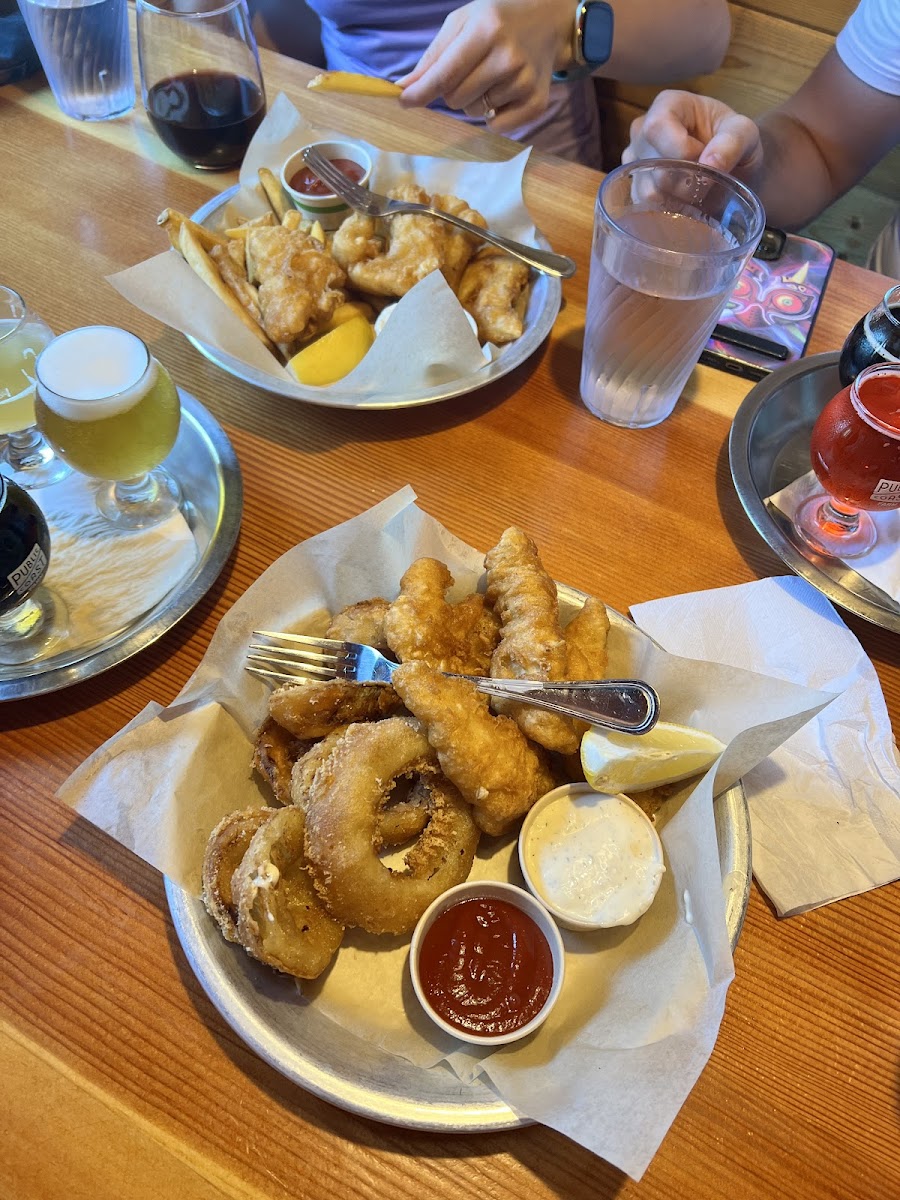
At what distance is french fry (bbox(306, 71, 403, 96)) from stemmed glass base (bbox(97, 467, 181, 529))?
1.23m

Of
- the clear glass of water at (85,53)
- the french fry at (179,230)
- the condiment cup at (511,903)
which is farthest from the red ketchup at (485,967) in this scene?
the clear glass of water at (85,53)

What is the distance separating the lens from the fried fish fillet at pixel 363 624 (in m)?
1.35

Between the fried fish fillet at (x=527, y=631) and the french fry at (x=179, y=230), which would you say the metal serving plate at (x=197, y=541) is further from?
the fried fish fillet at (x=527, y=631)

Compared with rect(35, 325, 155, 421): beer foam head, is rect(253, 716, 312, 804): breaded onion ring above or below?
below

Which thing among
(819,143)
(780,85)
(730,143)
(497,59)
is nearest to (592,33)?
(497,59)

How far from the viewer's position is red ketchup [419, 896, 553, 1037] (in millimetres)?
1058

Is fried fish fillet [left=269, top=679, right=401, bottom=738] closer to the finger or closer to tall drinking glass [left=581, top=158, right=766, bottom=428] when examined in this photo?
tall drinking glass [left=581, top=158, right=766, bottom=428]

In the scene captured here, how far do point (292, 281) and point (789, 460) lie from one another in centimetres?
124

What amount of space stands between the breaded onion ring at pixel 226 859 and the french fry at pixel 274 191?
1.71 m

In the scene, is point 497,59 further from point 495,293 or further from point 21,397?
point 21,397

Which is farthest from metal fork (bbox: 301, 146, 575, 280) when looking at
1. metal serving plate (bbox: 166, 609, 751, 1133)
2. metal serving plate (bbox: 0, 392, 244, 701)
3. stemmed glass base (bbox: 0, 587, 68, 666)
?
→ metal serving plate (bbox: 166, 609, 751, 1133)

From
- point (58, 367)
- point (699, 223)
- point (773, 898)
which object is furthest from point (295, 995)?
point (699, 223)

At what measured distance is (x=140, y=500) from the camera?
168cm

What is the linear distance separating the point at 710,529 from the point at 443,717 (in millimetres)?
869
